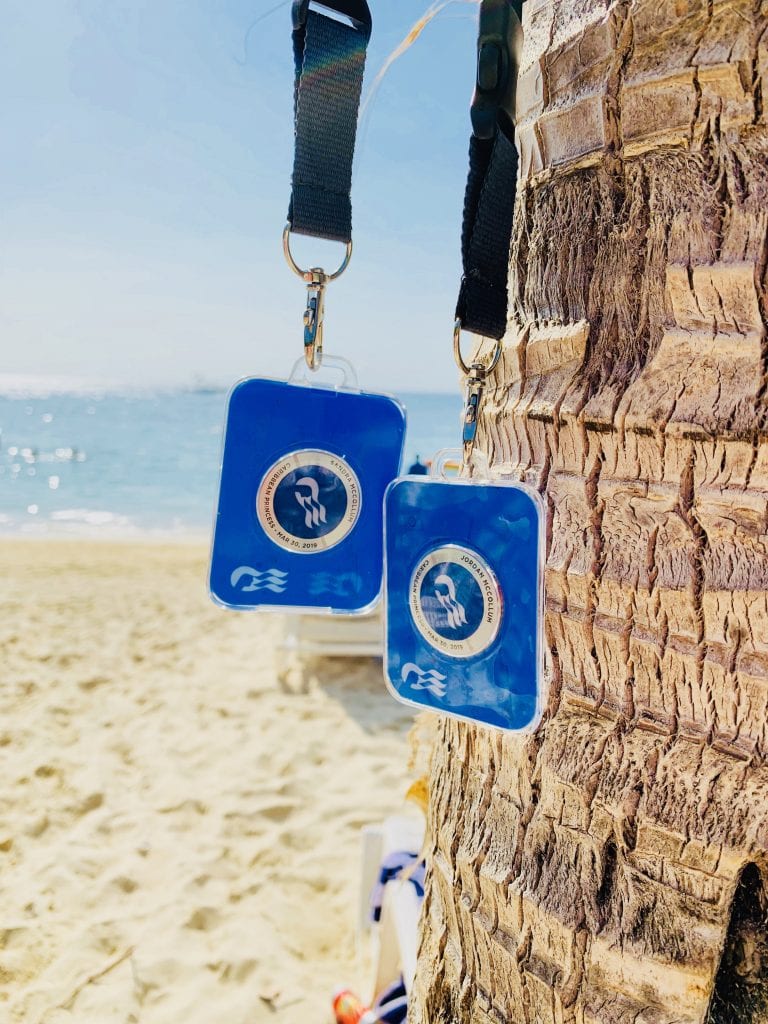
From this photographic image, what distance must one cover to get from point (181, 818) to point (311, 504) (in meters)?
3.04

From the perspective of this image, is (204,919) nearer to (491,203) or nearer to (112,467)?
(491,203)

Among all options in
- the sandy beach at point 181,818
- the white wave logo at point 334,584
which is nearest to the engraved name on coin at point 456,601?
the white wave logo at point 334,584

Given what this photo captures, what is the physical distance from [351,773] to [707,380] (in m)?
3.69

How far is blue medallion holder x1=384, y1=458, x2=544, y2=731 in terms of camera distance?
79 centimetres

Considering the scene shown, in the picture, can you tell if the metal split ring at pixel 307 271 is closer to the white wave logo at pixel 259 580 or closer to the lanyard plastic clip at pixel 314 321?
the lanyard plastic clip at pixel 314 321

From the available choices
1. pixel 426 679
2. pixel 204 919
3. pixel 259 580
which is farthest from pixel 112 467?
pixel 426 679

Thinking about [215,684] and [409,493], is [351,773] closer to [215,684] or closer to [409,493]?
[215,684]

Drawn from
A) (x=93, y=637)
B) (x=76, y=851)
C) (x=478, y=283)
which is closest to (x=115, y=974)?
(x=76, y=851)

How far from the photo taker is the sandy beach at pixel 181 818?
2469mm

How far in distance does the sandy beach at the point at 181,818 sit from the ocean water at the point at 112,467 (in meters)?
1.54

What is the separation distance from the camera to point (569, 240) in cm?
81

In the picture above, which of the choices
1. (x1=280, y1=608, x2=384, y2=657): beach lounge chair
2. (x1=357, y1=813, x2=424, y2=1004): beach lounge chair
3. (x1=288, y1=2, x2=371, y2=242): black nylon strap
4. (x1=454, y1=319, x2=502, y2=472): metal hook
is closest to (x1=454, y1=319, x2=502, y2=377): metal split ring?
(x1=454, y1=319, x2=502, y2=472): metal hook

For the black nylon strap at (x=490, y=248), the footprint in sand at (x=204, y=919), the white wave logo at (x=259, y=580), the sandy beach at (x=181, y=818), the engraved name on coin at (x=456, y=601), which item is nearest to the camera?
the engraved name on coin at (x=456, y=601)

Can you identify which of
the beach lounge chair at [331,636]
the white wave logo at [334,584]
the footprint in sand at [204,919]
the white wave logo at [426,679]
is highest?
the white wave logo at [334,584]
